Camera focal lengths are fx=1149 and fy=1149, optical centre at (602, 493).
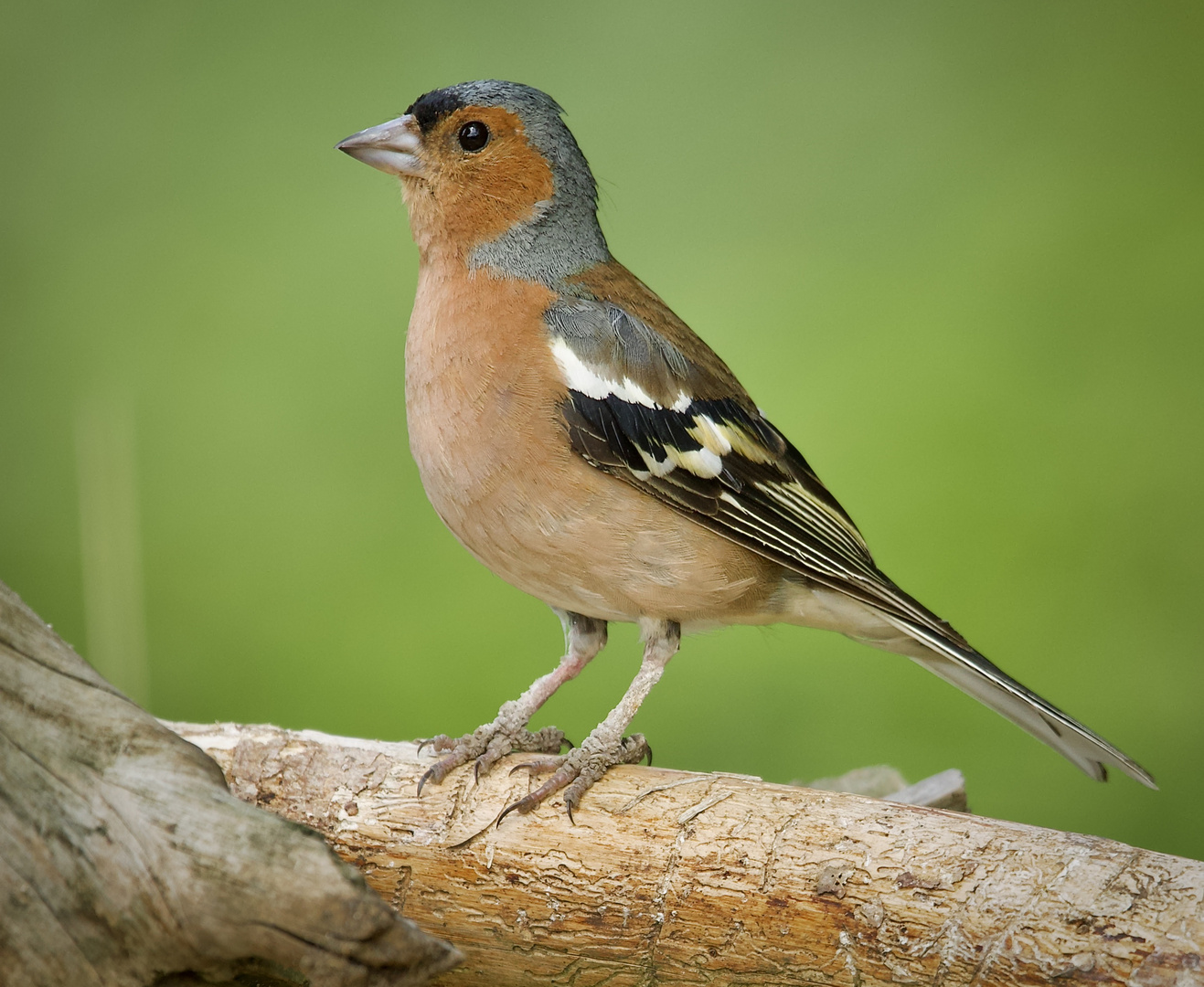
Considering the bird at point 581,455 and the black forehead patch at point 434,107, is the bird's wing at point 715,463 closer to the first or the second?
the bird at point 581,455

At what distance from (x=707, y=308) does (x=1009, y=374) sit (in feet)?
3.50

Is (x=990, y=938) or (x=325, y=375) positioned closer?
(x=990, y=938)

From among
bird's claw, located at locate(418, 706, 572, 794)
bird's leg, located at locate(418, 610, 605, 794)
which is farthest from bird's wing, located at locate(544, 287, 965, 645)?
bird's claw, located at locate(418, 706, 572, 794)

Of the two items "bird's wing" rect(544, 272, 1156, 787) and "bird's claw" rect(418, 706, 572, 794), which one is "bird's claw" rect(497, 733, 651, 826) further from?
"bird's wing" rect(544, 272, 1156, 787)

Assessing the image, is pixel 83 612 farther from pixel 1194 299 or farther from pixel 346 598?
pixel 1194 299

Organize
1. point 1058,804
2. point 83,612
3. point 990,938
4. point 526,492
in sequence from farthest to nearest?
point 83,612, point 1058,804, point 526,492, point 990,938

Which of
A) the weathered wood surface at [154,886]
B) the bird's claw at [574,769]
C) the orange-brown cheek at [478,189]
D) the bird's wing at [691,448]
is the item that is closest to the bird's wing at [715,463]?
the bird's wing at [691,448]

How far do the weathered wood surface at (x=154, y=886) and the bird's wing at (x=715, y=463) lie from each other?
114cm

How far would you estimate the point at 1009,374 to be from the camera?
3955mm

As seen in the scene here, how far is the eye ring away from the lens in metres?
2.97

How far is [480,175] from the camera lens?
298 centimetres

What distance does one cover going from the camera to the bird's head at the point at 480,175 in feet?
9.71

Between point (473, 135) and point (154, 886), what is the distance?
1938 mm

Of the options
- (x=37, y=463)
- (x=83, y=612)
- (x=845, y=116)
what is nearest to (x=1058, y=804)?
(x=845, y=116)
